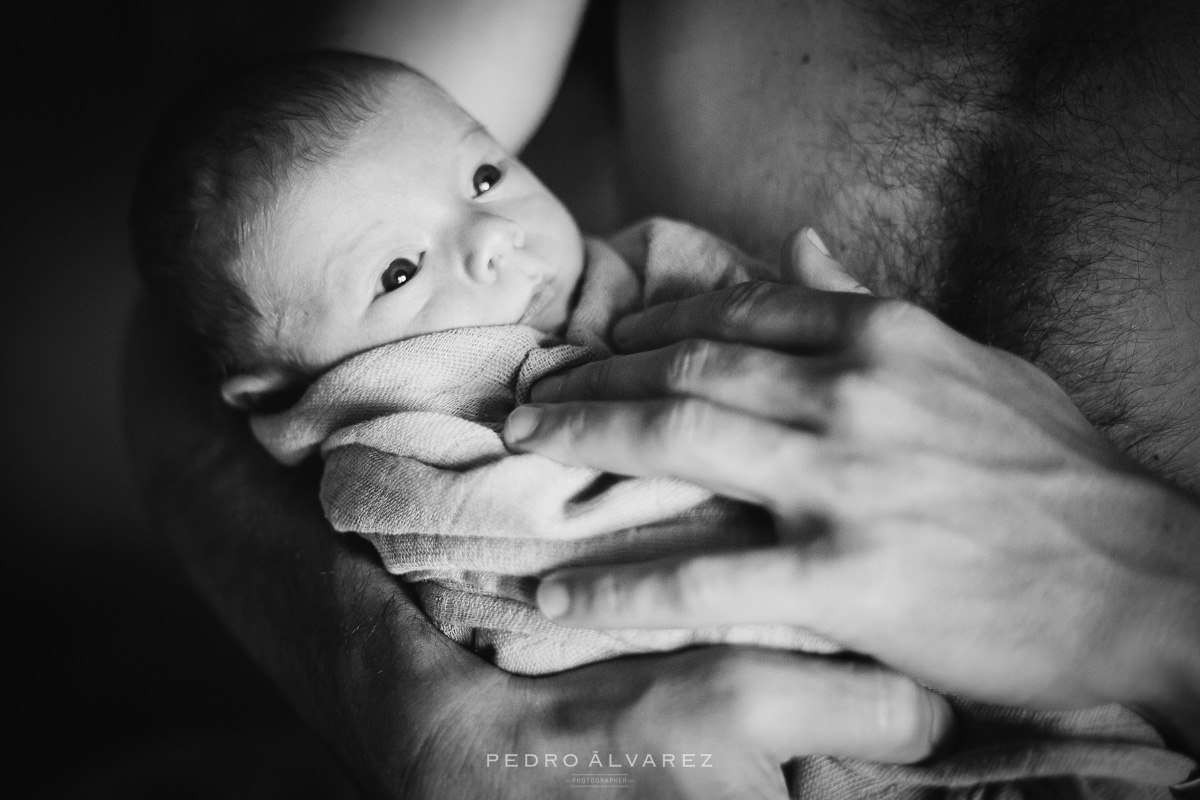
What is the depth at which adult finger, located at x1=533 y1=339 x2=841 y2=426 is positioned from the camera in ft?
2.06

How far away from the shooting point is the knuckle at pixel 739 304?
0.70m

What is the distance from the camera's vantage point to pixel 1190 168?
2.40ft

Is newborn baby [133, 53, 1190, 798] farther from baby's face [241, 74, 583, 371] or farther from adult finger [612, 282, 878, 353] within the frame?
adult finger [612, 282, 878, 353]

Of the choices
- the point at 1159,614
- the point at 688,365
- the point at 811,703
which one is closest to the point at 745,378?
the point at 688,365

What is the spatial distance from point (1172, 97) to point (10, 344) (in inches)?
83.8

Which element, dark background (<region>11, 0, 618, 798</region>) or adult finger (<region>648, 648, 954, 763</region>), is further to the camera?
dark background (<region>11, 0, 618, 798</region>)

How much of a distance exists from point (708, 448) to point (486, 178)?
519 mm

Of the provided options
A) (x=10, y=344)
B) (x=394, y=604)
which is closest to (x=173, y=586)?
(x=10, y=344)

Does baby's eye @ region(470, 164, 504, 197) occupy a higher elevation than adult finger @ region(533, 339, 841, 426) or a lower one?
higher

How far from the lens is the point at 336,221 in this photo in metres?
0.85

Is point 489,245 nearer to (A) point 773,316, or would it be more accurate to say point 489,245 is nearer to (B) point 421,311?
(B) point 421,311

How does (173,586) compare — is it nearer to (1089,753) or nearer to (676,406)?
(676,406)

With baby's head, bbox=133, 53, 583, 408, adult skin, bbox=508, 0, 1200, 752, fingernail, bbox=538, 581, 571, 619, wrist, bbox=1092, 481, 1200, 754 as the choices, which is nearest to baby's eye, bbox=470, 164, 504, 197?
baby's head, bbox=133, 53, 583, 408

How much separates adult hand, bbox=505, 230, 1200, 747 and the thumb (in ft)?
0.28
